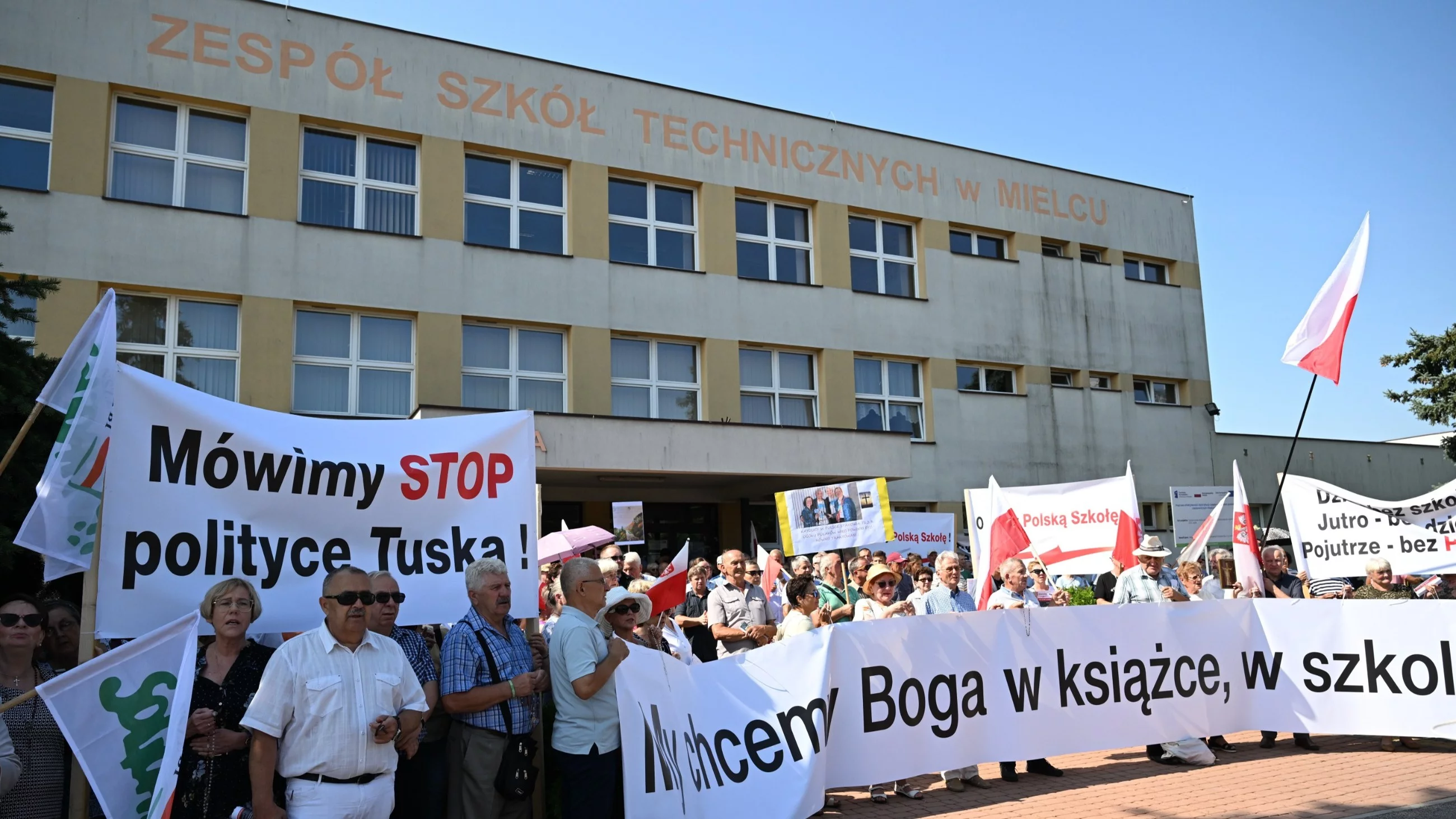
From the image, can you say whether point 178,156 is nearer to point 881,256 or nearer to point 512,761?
point 881,256

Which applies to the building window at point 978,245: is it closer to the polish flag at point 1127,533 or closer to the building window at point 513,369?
the building window at point 513,369

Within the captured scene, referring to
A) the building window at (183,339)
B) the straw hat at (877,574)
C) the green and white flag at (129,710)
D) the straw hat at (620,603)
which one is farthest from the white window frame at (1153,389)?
the green and white flag at (129,710)

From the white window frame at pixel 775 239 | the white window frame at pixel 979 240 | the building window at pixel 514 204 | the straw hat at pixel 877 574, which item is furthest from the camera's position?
the white window frame at pixel 979 240

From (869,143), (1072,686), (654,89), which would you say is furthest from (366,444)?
(869,143)

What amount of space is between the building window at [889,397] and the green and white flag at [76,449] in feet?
58.2

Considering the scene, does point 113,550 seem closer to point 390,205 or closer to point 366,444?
point 366,444

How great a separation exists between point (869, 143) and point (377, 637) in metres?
20.1

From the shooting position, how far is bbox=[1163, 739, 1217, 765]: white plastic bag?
8.64 metres

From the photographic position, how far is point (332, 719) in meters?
4.52

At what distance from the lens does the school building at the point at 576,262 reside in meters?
16.7

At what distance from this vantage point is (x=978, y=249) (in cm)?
2483

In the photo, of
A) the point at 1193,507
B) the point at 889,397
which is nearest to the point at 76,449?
the point at 889,397

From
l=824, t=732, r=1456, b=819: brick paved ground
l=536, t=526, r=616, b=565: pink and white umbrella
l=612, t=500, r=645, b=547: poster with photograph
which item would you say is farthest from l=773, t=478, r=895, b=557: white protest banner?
l=824, t=732, r=1456, b=819: brick paved ground

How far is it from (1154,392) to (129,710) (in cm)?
2600
